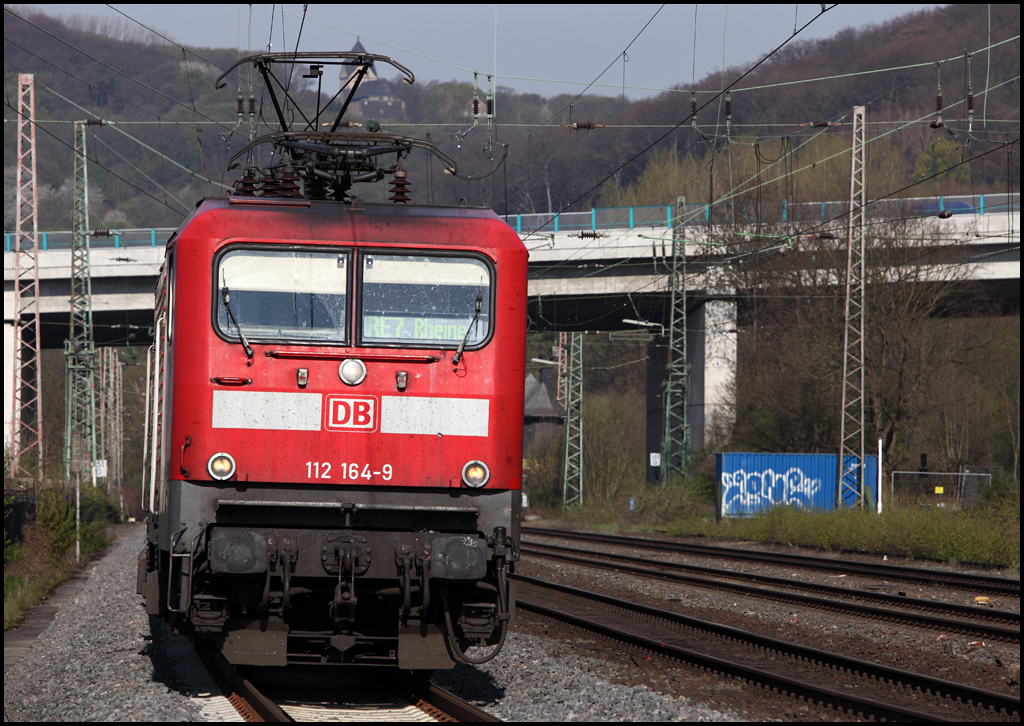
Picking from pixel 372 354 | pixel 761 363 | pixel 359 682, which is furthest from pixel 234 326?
pixel 761 363

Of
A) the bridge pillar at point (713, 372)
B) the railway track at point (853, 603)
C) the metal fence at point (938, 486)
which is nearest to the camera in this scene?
the railway track at point (853, 603)

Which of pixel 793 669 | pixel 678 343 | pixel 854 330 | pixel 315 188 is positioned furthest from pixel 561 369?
pixel 793 669

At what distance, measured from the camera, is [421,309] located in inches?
303

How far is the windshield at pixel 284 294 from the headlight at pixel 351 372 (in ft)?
0.64

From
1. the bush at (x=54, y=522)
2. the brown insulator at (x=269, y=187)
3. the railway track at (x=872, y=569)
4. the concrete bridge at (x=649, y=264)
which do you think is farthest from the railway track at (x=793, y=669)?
the concrete bridge at (x=649, y=264)

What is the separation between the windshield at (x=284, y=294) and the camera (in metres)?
7.54

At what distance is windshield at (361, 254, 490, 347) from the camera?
7.66 metres

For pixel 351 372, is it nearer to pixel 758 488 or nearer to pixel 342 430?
Answer: pixel 342 430

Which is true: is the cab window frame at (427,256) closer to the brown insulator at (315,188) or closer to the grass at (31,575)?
the brown insulator at (315,188)

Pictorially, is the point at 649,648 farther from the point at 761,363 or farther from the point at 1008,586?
the point at 761,363

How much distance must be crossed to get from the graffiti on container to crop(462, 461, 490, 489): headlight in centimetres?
2633

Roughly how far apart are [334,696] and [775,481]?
26230mm

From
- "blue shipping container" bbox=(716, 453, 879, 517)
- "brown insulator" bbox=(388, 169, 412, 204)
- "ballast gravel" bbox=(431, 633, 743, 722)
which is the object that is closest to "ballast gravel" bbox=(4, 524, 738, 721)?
"ballast gravel" bbox=(431, 633, 743, 722)

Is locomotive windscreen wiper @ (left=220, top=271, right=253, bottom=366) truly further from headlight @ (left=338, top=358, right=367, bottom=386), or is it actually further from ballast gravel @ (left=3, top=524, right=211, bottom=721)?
ballast gravel @ (left=3, top=524, right=211, bottom=721)
